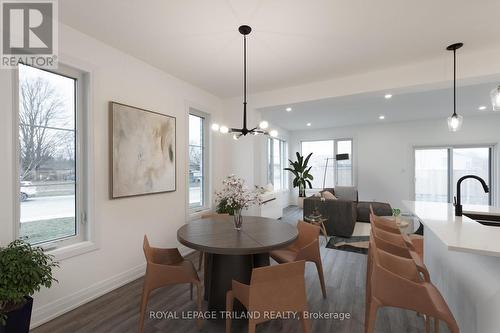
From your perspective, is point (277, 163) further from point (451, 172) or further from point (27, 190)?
point (27, 190)

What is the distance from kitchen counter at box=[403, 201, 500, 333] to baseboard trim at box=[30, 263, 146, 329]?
10.2ft

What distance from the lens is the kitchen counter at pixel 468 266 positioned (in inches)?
48.1

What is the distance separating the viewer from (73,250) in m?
2.27

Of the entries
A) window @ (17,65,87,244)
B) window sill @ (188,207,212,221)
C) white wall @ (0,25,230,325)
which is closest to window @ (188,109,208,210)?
window sill @ (188,207,212,221)

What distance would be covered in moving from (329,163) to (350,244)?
424 centimetres

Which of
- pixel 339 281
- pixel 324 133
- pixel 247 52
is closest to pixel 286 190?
pixel 324 133

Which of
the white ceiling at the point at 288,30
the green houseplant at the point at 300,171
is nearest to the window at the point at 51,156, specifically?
the white ceiling at the point at 288,30

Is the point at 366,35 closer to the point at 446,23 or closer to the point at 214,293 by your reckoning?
the point at 446,23

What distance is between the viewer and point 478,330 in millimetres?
1402

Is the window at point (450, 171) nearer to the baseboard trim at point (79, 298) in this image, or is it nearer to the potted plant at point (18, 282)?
the baseboard trim at point (79, 298)

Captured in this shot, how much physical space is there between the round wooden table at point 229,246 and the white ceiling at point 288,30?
2.01 meters

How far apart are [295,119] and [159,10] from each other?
4968mm

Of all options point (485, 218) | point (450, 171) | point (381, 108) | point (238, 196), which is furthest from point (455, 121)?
point (450, 171)

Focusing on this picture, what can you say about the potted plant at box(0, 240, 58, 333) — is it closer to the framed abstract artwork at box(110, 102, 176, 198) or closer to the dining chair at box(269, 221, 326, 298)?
the framed abstract artwork at box(110, 102, 176, 198)
